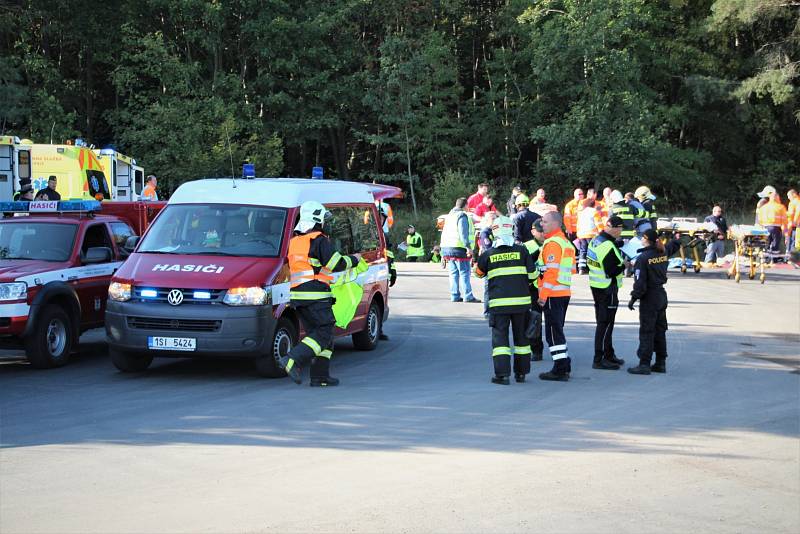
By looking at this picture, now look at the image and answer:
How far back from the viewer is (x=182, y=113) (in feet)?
146

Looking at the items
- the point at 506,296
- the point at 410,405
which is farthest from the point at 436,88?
the point at 410,405

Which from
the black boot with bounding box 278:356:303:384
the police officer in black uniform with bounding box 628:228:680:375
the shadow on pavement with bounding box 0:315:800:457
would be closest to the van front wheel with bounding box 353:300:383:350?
the shadow on pavement with bounding box 0:315:800:457

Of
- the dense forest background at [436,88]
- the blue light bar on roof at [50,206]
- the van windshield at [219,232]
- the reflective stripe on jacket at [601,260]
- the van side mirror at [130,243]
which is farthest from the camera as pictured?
the dense forest background at [436,88]

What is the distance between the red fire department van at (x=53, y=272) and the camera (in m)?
12.2

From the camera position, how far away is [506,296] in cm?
1155

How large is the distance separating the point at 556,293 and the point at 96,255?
225 inches

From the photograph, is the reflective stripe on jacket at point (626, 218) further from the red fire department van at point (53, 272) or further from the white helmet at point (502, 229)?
the red fire department van at point (53, 272)

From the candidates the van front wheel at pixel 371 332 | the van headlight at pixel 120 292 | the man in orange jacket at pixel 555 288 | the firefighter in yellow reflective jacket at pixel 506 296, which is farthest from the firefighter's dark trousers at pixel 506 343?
the van headlight at pixel 120 292

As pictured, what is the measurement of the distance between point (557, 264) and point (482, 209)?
36.7ft

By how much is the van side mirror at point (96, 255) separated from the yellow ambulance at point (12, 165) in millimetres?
8927

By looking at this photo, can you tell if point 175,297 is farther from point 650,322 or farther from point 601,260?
point 650,322

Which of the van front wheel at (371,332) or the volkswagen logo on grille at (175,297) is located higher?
the volkswagen logo on grille at (175,297)

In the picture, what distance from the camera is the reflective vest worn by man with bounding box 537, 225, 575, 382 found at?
1195 cm

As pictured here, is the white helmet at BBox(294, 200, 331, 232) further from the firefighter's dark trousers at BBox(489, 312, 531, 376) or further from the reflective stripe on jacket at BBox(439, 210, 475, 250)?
the reflective stripe on jacket at BBox(439, 210, 475, 250)
